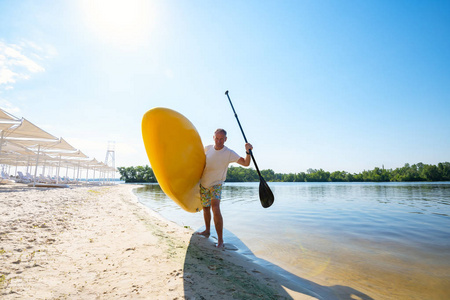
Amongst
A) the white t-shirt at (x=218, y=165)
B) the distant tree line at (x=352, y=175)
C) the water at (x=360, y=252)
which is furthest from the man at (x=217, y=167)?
the distant tree line at (x=352, y=175)

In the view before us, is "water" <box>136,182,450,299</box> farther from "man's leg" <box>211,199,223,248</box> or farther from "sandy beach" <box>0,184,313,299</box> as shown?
"sandy beach" <box>0,184,313,299</box>

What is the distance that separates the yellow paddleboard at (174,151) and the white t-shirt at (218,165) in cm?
26

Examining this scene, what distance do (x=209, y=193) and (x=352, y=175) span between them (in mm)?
89202

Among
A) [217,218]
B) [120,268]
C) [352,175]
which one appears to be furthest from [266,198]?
[352,175]

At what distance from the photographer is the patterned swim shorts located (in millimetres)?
3301

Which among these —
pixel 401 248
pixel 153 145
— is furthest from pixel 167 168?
pixel 401 248

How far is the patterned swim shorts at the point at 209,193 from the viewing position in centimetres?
330

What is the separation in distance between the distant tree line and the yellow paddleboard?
70552 mm

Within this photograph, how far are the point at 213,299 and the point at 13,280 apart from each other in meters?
1.57

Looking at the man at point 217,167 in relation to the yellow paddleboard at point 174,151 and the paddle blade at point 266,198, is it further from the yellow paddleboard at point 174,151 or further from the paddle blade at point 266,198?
the paddle blade at point 266,198

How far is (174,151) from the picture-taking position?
352cm

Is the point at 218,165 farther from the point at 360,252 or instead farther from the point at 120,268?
the point at 360,252

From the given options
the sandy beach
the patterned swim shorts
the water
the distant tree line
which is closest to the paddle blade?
the water

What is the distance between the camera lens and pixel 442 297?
207 cm
